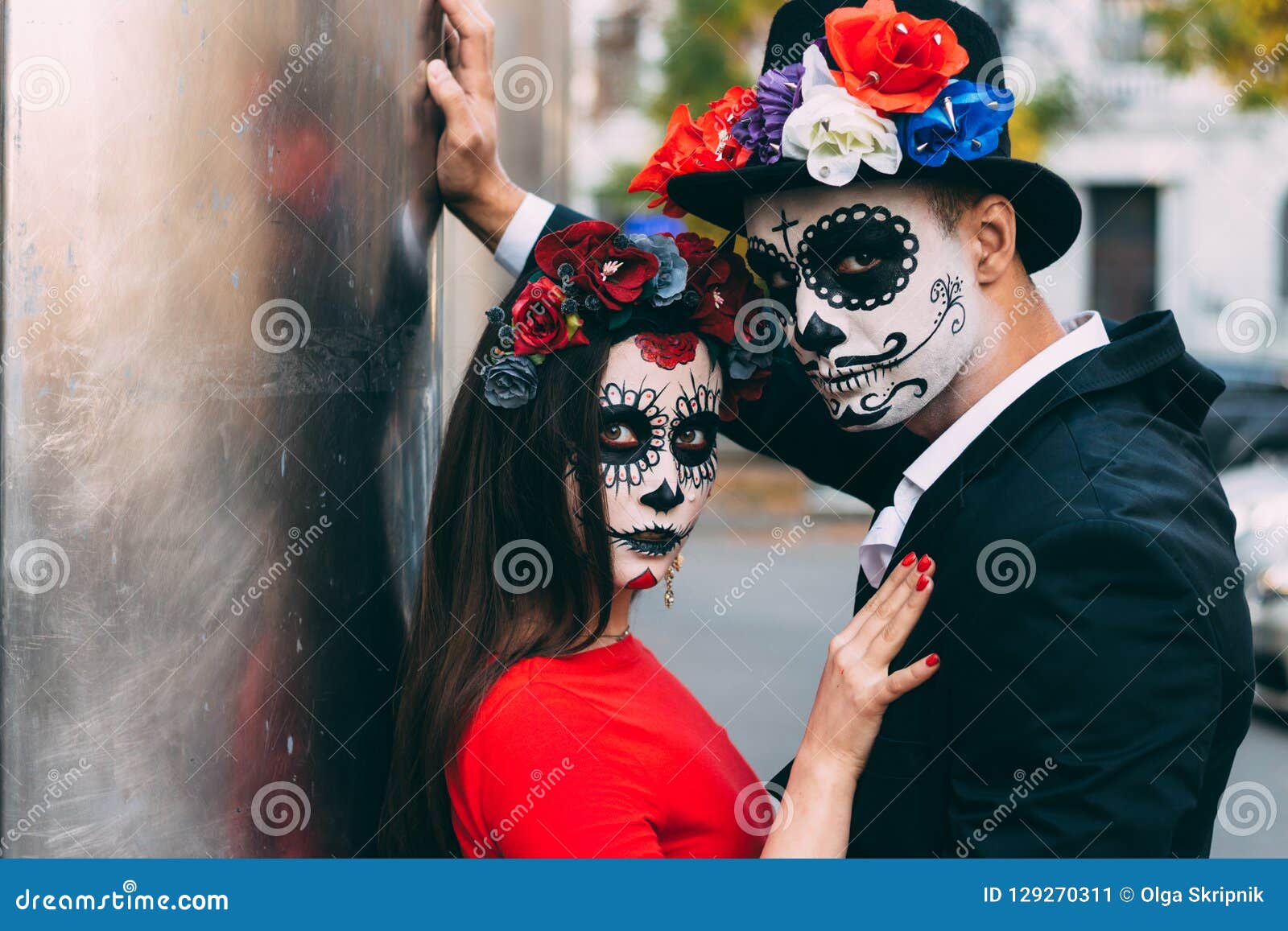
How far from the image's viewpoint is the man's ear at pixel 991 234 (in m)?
2.37

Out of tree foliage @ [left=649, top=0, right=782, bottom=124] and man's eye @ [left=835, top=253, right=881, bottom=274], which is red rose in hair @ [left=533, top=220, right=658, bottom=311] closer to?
man's eye @ [left=835, top=253, right=881, bottom=274]

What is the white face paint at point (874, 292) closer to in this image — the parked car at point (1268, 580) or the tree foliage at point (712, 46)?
the parked car at point (1268, 580)

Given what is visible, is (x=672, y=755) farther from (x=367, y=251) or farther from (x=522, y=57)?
(x=522, y=57)

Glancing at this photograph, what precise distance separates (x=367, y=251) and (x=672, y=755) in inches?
38.2

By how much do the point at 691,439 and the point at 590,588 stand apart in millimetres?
309

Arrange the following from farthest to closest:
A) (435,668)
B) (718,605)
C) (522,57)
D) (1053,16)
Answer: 1. (1053,16)
2. (718,605)
3. (522,57)
4. (435,668)

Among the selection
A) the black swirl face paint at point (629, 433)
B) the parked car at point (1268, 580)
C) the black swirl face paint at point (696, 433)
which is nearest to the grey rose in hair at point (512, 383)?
the black swirl face paint at point (629, 433)

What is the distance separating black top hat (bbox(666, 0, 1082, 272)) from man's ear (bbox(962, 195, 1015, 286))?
0.08 feet

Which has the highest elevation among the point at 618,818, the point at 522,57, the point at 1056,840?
the point at 522,57

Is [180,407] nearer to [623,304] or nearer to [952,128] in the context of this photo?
[623,304]

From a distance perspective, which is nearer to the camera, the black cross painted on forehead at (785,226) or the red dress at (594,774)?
the red dress at (594,774)

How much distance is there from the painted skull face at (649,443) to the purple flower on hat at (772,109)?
33cm

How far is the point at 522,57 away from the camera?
19.7 feet

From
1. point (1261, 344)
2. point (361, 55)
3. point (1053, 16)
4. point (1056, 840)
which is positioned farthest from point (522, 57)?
point (1053, 16)
